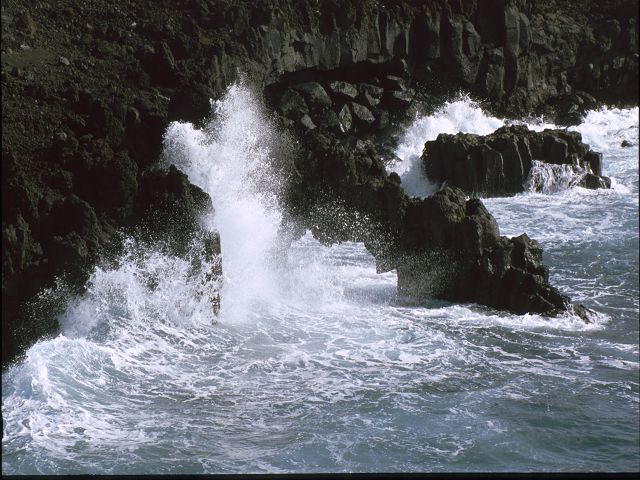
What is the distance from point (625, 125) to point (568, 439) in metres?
15.0

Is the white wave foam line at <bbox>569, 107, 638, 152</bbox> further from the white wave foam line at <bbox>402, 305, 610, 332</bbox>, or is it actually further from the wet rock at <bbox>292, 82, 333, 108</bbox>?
the white wave foam line at <bbox>402, 305, 610, 332</bbox>

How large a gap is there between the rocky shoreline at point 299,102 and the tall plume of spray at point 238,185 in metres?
0.31

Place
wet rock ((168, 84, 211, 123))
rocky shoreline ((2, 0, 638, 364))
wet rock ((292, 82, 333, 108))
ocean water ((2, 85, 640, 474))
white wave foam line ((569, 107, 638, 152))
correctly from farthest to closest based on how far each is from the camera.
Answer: white wave foam line ((569, 107, 638, 152)), wet rock ((292, 82, 333, 108)), wet rock ((168, 84, 211, 123)), rocky shoreline ((2, 0, 638, 364)), ocean water ((2, 85, 640, 474))

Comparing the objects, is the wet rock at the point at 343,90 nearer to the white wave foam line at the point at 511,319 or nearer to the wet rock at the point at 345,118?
the wet rock at the point at 345,118

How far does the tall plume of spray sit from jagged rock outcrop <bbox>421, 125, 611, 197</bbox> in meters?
2.92

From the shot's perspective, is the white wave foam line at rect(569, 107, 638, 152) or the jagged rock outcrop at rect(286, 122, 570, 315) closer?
the jagged rock outcrop at rect(286, 122, 570, 315)

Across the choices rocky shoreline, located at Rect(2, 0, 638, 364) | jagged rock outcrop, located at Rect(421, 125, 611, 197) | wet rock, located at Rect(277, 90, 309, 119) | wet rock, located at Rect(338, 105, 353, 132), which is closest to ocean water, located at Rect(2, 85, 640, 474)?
rocky shoreline, located at Rect(2, 0, 638, 364)

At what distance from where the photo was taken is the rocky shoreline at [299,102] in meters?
10.3

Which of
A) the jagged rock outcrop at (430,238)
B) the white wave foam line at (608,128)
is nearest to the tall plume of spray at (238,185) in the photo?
the jagged rock outcrop at (430,238)

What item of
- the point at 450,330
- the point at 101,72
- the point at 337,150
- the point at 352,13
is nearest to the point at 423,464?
the point at 450,330

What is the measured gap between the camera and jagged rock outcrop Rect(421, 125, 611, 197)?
48.2 feet

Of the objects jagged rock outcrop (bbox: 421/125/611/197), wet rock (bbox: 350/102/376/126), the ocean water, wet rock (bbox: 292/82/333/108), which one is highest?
wet rock (bbox: 292/82/333/108)

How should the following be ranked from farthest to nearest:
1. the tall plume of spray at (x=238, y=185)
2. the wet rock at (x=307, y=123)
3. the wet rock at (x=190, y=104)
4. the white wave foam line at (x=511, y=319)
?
the wet rock at (x=307, y=123) → the wet rock at (x=190, y=104) → the tall plume of spray at (x=238, y=185) → the white wave foam line at (x=511, y=319)

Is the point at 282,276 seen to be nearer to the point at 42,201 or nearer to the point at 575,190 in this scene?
the point at 42,201
